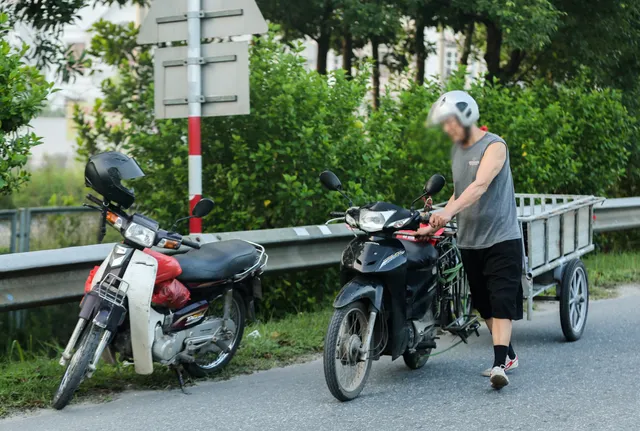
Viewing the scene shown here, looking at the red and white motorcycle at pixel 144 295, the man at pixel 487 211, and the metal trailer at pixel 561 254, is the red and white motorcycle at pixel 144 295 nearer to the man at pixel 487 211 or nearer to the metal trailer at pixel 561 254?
the man at pixel 487 211

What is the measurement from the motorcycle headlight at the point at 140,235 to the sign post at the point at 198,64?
81.4 inches

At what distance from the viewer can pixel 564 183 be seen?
40.5 feet

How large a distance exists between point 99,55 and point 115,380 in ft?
25.1

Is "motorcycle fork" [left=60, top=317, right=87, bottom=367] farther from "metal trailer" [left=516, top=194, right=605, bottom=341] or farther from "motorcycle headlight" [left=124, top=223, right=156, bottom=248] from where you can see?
"metal trailer" [left=516, top=194, right=605, bottom=341]

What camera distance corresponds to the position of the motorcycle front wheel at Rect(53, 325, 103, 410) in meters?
5.60

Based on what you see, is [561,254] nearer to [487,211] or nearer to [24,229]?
[487,211]

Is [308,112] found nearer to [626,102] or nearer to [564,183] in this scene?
[564,183]

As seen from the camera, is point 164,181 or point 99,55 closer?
point 164,181

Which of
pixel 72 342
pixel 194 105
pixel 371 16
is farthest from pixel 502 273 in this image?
pixel 371 16

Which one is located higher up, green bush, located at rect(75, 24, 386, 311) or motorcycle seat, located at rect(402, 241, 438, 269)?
green bush, located at rect(75, 24, 386, 311)

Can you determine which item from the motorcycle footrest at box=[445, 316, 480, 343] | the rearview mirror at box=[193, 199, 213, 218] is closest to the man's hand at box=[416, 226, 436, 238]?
the motorcycle footrest at box=[445, 316, 480, 343]

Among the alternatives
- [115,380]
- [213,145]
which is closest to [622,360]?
[115,380]

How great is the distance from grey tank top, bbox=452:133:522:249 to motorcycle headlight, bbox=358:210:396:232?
0.64 metres

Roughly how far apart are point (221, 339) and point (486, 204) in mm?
1920
